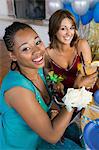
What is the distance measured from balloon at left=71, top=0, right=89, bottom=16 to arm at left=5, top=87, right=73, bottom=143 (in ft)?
4.84

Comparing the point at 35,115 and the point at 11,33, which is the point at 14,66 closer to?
the point at 11,33

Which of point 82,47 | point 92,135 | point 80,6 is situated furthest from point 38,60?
point 80,6

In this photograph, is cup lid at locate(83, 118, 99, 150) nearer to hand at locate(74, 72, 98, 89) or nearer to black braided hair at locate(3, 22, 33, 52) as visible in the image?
hand at locate(74, 72, 98, 89)

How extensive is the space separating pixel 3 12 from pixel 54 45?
2332 mm

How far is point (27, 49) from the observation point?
3.34 ft

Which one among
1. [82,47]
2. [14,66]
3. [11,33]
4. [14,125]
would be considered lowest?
[14,125]

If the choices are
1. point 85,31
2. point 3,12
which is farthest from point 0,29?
point 85,31

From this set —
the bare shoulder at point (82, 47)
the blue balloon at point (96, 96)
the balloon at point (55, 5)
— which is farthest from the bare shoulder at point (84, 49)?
the blue balloon at point (96, 96)

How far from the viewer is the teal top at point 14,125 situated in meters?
0.99

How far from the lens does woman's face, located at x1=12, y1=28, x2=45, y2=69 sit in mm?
Answer: 1015

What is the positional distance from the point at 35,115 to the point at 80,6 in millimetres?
1524

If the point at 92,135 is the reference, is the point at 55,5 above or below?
above

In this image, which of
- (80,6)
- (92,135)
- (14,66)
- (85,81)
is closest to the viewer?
(92,135)

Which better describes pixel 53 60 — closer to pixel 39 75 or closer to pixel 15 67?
pixel 39 75
